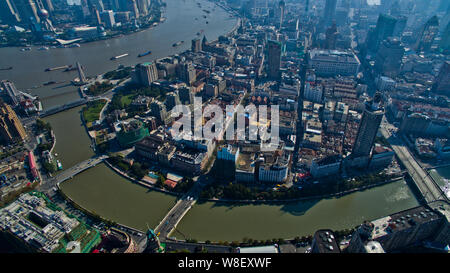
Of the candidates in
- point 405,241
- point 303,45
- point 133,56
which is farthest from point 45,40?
point 405,241

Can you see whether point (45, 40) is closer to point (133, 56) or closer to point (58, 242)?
point (133, 56)

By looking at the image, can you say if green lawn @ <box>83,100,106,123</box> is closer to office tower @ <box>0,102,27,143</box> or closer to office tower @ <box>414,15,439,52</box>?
office tower @ <box>0,102,27,143</box>

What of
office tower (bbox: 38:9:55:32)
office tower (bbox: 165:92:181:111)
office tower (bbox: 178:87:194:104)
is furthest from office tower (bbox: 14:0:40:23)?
office tower (bbox: 165:92:181:111)

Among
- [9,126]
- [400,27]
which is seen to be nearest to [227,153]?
[9,126]

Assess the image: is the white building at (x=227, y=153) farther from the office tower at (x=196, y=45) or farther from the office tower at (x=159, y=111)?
the office tower at (x=196, y=45)

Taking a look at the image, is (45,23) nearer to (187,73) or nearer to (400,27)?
(187,73)

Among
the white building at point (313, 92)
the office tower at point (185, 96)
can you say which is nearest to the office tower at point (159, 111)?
the office tower at point (185, 96)
